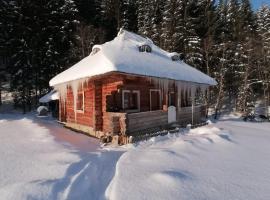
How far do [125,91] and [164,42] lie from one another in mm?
17225

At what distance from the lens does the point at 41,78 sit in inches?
1257

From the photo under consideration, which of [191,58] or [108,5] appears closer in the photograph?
[191,58]

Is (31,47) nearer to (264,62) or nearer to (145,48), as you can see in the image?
(145,48)

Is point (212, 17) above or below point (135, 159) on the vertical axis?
above

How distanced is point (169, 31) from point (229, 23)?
892 cm

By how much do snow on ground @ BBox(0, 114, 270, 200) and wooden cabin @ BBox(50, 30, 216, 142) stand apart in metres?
3.58

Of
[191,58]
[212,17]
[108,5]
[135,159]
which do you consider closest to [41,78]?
[108,5]

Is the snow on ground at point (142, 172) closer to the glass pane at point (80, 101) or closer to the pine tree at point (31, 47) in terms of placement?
the glass pane at point (80, 101)

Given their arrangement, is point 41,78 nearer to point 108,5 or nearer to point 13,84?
point 13,84

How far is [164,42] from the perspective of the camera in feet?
99.6

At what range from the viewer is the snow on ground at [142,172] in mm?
5603

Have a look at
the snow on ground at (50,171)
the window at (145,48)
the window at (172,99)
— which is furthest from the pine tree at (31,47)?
the snow on ground at (50,171)

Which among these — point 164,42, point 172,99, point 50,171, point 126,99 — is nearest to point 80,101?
point 126,99

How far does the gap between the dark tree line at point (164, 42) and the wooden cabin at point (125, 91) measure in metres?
12.8
